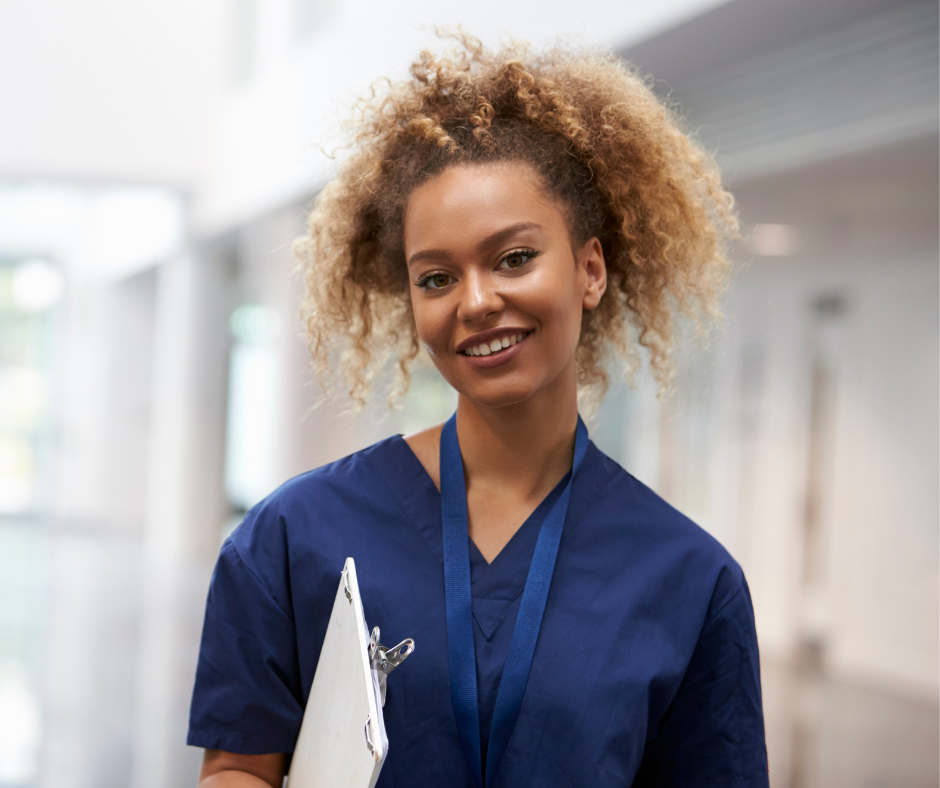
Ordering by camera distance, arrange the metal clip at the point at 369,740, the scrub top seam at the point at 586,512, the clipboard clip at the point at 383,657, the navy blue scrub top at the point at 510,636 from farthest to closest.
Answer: the scrub top seam at the point at 586,512 < the navy blue scrub top at the point at 510,636 < the clipboard clip at the point at 383,657 < the metal clip at the point at 369,740

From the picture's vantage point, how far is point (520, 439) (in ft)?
4.14

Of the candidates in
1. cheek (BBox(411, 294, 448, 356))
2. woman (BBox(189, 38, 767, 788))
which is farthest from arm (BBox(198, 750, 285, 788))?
cheek (BBox(411, 294, 448, 356))

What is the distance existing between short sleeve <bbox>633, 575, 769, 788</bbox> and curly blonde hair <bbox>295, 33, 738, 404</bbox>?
0.48 meters

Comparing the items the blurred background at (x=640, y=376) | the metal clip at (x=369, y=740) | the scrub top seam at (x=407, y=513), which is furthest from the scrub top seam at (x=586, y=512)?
the blurred background at (x=640, y=376)

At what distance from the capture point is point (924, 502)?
509 centimetres

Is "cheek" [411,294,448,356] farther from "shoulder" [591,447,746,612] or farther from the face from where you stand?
"shoulder" [591,447,746,612]

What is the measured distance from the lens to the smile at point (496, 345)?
44.7 inches

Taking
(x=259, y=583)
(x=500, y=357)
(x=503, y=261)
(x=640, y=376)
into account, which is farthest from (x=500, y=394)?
(x=640, y=376)

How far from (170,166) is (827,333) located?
4874mm

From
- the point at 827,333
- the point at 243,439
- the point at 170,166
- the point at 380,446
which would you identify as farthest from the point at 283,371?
the point at 380,446

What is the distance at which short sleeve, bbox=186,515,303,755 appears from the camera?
115cm

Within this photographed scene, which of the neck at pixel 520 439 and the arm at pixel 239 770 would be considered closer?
the arm at pixel 239 770

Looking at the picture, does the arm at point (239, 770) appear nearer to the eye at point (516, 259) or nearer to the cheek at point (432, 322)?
the cheek at point (432, 322)

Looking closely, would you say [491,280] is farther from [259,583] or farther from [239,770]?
[239,770]
